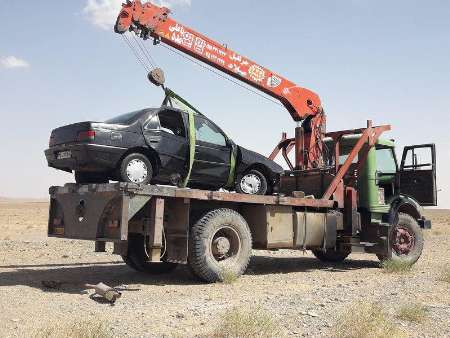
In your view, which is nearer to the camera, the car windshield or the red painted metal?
the car windshield

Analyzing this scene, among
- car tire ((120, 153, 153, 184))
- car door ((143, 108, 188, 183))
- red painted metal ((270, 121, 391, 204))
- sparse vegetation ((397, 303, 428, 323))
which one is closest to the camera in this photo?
sparse vegetation ((397, 303, 428, 323))

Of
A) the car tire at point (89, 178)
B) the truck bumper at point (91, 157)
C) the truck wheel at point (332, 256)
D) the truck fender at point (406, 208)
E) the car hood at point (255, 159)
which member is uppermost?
the car hood at point (255, 159)

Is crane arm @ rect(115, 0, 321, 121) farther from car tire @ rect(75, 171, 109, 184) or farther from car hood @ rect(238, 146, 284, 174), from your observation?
car tire @ rect(75, 171, 109, 184)

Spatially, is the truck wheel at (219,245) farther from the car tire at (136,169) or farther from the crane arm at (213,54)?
the crane arm at (213,54)

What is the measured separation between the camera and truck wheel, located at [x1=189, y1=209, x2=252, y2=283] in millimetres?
7836

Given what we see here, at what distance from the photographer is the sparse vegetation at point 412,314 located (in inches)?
207

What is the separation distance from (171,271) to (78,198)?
263 centimetres

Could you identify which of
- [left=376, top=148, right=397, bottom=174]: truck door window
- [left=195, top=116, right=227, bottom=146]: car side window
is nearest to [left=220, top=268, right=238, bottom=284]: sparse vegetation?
[left=195, top=116, right=227, bottom=146]: car side window

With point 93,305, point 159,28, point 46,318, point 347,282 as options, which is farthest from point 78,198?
point 347,282

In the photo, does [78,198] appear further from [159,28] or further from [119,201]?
[159,28]

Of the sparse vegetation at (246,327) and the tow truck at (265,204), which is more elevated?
the tow truck at (265,204)

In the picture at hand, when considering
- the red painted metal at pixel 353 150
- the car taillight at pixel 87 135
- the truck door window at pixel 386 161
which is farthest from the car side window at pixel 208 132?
the truck door window at pixel 386 161

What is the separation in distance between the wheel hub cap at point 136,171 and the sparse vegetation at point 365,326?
12.6 ft

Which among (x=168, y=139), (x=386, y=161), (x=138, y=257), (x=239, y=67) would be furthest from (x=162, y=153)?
(x=386, y=161)
